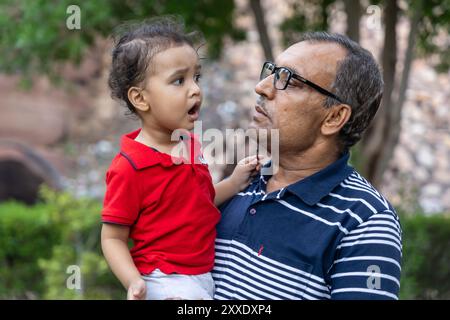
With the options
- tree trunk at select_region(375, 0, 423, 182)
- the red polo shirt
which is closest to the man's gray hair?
the red polo shirt

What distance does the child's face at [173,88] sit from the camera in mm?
2689

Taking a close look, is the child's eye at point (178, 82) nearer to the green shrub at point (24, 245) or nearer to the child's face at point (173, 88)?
the child's face at point (173, 88)

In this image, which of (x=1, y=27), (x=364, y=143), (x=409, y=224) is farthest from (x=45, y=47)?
(x=409, y=224)

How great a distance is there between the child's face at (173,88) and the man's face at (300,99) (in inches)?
10.0

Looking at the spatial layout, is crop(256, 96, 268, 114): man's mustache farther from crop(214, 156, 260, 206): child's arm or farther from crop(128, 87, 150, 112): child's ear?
crop(128, 87, 150, 112): child's ear

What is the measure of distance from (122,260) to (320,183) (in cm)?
73

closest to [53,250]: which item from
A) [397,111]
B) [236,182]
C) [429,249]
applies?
[397,111]

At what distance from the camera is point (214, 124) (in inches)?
527

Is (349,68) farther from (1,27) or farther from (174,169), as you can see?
(1,27)

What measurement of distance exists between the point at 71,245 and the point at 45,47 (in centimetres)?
201

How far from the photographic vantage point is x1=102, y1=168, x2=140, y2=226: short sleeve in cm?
258

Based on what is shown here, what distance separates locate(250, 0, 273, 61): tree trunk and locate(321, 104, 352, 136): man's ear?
496 centimetres

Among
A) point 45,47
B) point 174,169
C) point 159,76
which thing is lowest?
point 174,169
